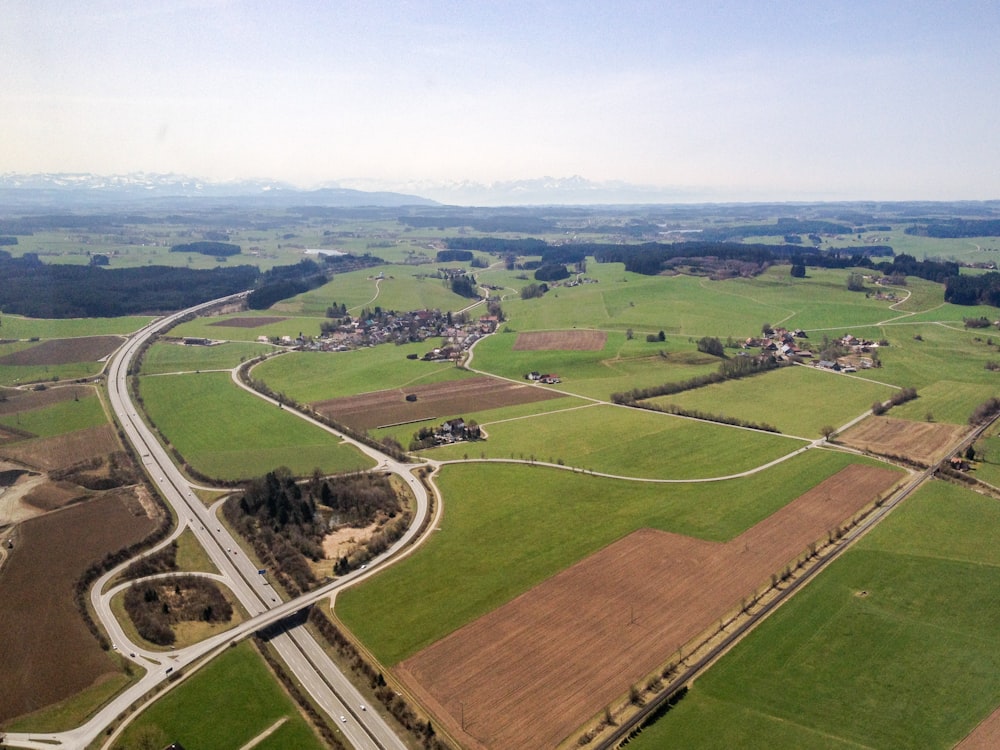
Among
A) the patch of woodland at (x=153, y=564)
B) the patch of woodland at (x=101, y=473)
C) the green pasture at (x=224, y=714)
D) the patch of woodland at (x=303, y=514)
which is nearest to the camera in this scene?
the green pasture at (x=224, y=714)

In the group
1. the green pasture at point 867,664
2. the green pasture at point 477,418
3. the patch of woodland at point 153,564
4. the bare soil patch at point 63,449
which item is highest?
the green pasture at point 867,664

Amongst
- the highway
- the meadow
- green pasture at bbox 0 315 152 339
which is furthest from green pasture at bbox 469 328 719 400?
green pasture at bbox 0 315 152 339

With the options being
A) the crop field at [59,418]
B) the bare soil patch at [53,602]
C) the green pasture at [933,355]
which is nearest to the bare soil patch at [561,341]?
the green pasture at [933,355]

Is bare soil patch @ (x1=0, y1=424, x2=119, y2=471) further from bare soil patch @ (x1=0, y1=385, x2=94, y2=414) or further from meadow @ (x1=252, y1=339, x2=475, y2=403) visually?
meadow @ (x1=252, y1=339, x2=475, y2=403)

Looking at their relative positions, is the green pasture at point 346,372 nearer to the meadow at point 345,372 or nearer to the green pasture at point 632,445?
the meadow at point 345,372

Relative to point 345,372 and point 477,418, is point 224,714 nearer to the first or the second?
point 477,418
